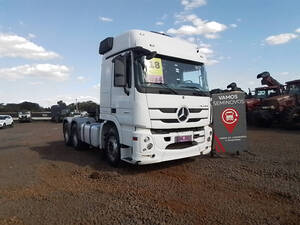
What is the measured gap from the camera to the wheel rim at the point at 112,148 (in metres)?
6.26

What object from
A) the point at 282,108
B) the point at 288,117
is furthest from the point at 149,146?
the point at 282,108

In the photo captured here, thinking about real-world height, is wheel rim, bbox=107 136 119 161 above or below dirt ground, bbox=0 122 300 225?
above

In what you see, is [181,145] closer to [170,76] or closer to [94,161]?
[170,76]

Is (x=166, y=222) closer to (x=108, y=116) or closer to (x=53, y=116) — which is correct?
(x=108, y=116)

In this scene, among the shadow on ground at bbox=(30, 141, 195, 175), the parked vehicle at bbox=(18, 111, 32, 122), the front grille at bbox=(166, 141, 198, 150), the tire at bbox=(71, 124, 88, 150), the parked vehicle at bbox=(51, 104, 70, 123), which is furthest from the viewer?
the parked vehicle at bbox=(18, 111, 32, 122)

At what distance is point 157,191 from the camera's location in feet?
15.2

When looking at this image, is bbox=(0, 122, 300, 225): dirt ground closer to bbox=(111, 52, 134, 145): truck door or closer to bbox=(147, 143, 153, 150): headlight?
bbox=(147, 143, 153, 150): headlight

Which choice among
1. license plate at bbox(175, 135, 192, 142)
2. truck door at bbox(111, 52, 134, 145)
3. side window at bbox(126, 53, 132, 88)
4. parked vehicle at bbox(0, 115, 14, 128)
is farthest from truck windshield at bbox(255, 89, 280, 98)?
parked vehicle at bbox(0, 115, 14, 128)

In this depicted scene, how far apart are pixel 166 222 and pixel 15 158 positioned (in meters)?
6.54

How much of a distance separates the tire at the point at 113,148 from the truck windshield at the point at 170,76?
5.37ft

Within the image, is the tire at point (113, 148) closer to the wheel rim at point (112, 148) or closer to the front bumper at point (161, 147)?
the wheel rim at point (112, 148)

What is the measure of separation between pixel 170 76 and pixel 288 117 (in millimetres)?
10522

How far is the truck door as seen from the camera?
5.55 meters

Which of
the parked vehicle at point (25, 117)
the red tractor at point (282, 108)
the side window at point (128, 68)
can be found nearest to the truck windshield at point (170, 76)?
the side window at point (128, 68)
